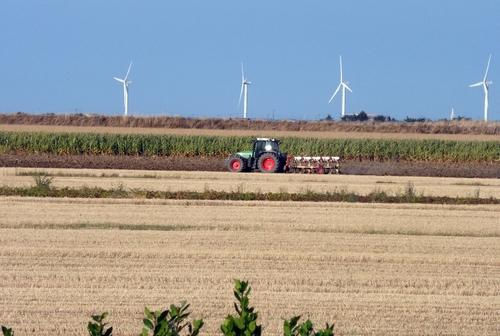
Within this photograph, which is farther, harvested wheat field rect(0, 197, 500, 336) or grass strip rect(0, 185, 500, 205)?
grass strip rect(0, 185, 500, 205)

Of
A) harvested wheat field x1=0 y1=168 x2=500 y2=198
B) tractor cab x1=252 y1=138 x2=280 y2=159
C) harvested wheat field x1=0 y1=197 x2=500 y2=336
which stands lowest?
harvested wheat field x1=0 y1=197 x2=500 y2=336

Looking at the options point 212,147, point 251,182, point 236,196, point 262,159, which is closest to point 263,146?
point 262,159

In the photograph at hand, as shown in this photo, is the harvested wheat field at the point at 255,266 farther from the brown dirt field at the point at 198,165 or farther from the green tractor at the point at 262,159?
the brown dirt field at the point at 198,165

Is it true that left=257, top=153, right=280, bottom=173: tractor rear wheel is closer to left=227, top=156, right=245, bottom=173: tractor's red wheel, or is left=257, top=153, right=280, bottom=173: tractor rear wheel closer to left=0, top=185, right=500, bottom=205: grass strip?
left=227, top=156, right=245, bottom=173: tractor's red wheel

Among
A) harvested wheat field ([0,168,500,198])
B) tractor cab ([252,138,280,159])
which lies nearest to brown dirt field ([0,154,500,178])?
tractor cab ([252,138,280,159])

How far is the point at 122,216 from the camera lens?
22.5m

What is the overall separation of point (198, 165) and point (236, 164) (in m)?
5.68

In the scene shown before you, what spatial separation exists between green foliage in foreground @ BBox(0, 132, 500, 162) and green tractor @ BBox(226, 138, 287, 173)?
13199 millimetres

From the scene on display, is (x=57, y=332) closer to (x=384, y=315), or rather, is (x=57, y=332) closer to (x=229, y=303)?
(x=229, y=303)

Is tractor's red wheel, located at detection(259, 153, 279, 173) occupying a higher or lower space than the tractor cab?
lower

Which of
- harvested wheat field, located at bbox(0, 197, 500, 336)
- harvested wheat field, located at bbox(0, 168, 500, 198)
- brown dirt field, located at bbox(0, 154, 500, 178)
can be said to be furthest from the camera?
brown dirt field, located at bbox(0, 154, 500, 178)

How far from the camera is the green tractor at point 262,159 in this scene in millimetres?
40000

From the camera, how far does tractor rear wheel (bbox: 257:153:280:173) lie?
3993cm

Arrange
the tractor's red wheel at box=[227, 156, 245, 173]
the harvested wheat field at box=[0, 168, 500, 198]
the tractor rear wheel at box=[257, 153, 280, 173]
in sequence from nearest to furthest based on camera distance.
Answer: the harvested wheat field at box=[0, 168, 500, 198], the tractor rear wheel at box=[257, 153, 280, 173], the tractor's red wheel at box=[227, 156, 245, 173]
